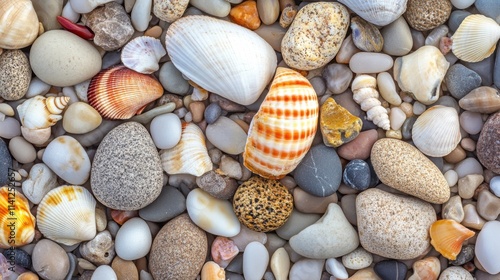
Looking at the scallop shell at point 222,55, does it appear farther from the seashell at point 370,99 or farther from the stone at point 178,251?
the stone at point 178,251

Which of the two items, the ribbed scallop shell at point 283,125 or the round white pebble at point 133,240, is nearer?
the ribbed scallop shell at point 283,125

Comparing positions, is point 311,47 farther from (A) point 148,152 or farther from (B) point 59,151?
(B) point 59,151

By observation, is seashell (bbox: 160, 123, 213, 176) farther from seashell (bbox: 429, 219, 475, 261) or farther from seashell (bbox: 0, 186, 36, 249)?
seashell (bbox: 429, 219, 475, 261)

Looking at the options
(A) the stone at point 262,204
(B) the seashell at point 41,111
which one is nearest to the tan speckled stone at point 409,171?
(A) the stone at point 262,204

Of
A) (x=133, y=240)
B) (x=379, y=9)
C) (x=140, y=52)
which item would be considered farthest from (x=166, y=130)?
(x=379, y=9)

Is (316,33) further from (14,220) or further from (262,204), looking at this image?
(14,220)

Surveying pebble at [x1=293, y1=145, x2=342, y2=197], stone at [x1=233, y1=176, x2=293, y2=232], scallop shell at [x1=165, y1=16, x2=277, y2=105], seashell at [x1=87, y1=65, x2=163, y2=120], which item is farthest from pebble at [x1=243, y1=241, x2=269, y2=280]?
seashell at [x1=87, y1=65, x2=163, y2=120]
